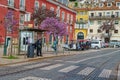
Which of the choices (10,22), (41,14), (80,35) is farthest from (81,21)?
(10,22)

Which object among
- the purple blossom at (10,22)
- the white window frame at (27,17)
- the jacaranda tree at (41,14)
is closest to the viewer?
the purple blossom at (10,22)

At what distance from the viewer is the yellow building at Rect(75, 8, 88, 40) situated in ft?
355

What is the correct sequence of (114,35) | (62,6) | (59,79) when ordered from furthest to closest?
(114,35), (62,6), (59,79)

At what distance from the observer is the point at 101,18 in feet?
354

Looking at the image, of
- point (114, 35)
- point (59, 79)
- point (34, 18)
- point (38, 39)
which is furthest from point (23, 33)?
point (114, 35)

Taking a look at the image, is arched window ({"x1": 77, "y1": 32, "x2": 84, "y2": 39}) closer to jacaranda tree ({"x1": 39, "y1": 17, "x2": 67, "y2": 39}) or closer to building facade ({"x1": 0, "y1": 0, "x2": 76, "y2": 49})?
building facade ({"x1": 0, "y1": 0, "x2": 76, "y2": 49})

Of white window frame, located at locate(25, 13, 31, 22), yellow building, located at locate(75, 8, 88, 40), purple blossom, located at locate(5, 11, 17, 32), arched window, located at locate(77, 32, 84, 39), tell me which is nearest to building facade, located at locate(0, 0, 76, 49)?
white window frame, located at locate(25, 13, 31, 22)

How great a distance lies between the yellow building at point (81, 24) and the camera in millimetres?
108250

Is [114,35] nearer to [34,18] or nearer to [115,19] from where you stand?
[115,19]

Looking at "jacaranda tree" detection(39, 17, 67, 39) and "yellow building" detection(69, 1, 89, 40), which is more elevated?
"yellow building" detection(69, 1, 89, 40)

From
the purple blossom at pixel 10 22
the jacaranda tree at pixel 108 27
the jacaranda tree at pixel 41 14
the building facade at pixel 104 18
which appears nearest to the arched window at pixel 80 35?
the building facade at pixel 104 18

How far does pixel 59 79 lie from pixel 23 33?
1778 cm

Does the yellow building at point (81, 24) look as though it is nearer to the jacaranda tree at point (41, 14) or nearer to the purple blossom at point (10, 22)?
the jacaranda tree at point (41, 14)

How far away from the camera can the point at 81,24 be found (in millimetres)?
108625
